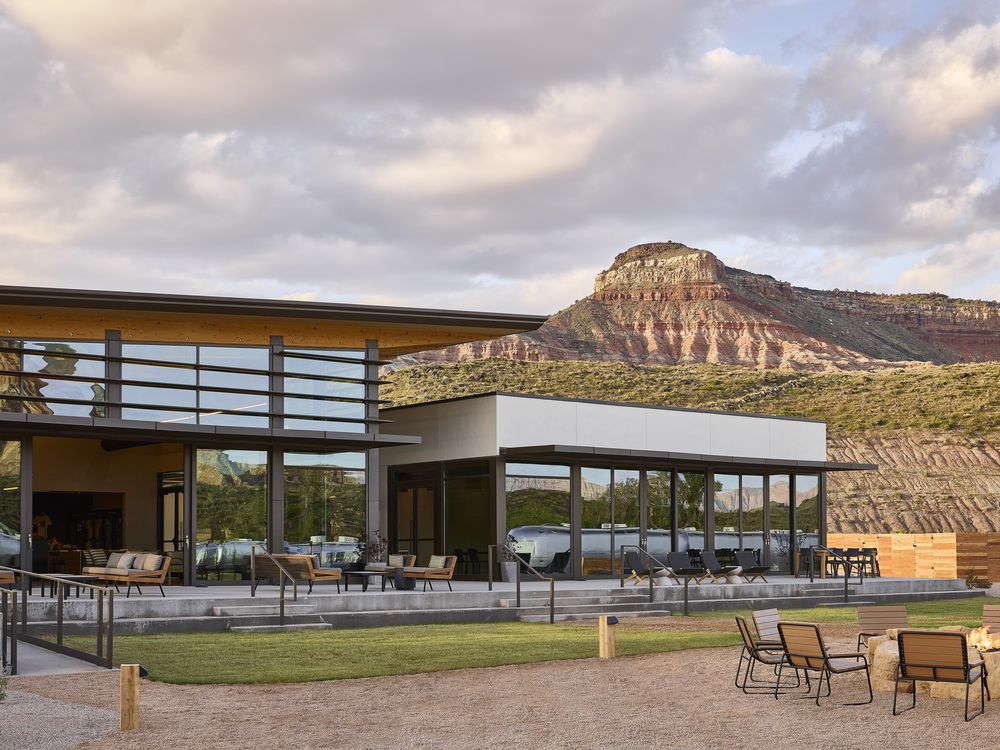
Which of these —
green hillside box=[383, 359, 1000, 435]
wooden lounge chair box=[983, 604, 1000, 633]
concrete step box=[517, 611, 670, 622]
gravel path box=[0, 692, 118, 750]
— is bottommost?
concrete step box=[517, 611, 670, 622]

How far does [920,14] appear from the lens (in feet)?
73.4

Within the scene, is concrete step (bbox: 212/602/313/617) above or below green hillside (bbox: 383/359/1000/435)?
below

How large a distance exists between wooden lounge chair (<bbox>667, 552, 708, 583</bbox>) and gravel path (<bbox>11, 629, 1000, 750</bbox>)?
887cm

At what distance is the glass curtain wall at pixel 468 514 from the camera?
22.7m

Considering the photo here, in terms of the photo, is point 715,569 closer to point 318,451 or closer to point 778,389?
point 318,451

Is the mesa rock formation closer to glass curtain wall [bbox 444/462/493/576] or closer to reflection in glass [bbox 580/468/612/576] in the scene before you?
glass curtain wall [bbox 444/462/493/576]

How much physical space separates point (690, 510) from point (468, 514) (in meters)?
5.11

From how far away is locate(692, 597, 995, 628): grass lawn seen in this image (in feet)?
59.0

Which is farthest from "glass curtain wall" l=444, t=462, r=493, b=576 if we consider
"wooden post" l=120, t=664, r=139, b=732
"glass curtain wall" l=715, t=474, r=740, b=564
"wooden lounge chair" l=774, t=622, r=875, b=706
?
"wooden post" l=120, t=664, r=139, b=732

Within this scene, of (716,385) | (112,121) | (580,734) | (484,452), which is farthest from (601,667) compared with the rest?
(716,385)

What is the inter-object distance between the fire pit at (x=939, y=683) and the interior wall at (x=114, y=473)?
15447mm

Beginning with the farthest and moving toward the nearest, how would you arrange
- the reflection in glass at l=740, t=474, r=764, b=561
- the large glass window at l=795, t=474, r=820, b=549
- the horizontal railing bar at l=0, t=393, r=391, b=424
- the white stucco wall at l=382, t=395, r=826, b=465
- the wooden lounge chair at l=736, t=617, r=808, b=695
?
the large glass window at l=795, t=474, r=820, b=549 → the reflection in glass at l=740, t=474, r=764, b=561 → the white stucco wall at l=382, t=395, r=826, b=465 → the horizontal railing bar at l=0, t=393, r=391, b=424 → the wooden lounge chair at l=736, t=617, r=808, b=695

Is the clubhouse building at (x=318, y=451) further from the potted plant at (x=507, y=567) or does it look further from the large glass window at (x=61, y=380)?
the potted plant at (x=507, y=567)

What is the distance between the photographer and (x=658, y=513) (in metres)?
24.6
